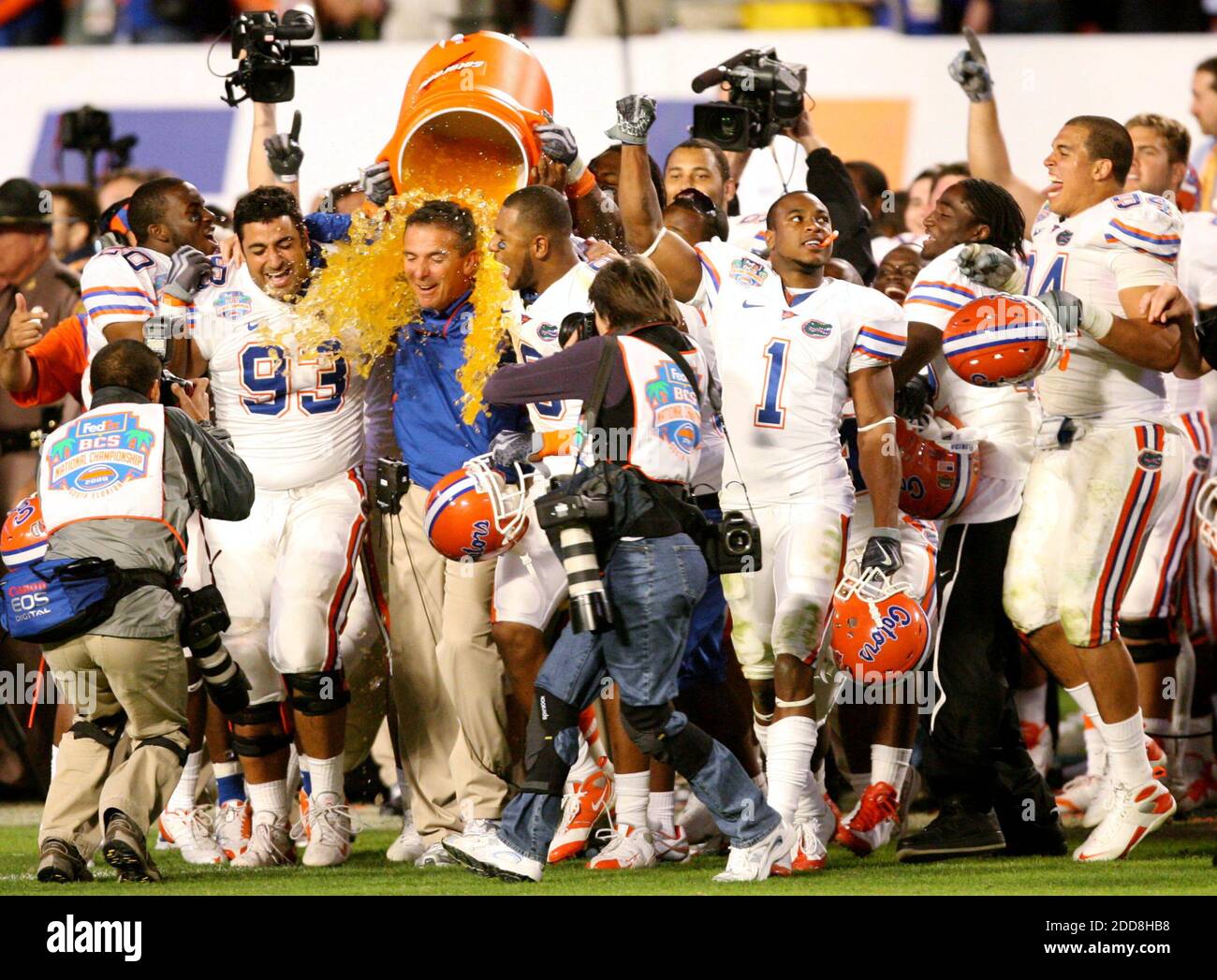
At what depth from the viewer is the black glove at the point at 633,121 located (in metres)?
6.18

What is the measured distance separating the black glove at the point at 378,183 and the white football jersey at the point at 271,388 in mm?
501

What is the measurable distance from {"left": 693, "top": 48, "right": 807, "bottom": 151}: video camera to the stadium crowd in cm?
31

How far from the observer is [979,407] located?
21.1ft

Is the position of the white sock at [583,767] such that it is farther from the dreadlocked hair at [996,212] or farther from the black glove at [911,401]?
the dreadlocked hair at [996,212]

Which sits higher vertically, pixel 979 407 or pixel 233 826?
pixel 979 407

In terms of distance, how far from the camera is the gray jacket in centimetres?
550

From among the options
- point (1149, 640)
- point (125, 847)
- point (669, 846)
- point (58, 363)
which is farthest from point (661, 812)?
point (58, 363)

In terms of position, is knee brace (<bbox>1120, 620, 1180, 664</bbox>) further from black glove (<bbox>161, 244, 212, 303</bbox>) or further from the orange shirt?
the orange shirt

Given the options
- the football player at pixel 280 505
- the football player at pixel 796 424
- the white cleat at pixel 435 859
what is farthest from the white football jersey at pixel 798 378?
the white cleat at pixel 435 859

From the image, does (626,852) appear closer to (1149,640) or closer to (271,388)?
(271,388)

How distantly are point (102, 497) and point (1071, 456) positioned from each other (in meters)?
2.91

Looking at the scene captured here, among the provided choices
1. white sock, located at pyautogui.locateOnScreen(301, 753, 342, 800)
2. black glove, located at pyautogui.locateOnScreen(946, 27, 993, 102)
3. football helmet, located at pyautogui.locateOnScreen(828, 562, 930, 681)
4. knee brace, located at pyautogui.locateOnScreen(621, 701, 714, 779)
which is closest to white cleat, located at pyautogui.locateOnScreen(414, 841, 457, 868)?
white sock, located at pyautogui.locateOnScreen(301, 753, 342, 800)

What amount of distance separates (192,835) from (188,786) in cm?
25
